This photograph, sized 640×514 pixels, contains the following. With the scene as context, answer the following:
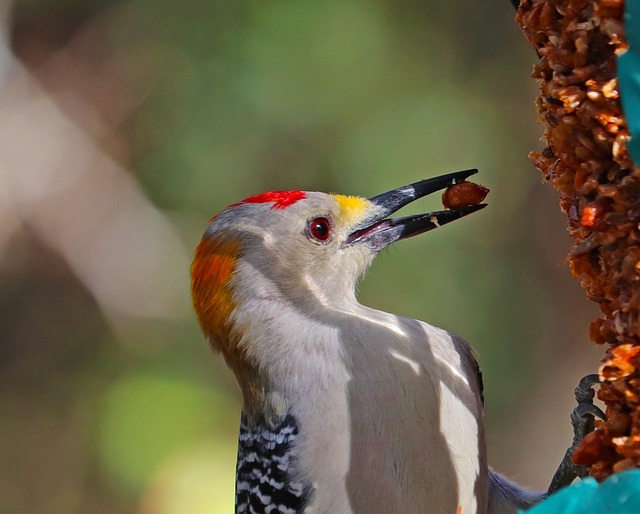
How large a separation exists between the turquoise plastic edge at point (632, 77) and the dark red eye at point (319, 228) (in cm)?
172

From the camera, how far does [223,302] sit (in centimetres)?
322

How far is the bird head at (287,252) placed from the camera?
3229mm

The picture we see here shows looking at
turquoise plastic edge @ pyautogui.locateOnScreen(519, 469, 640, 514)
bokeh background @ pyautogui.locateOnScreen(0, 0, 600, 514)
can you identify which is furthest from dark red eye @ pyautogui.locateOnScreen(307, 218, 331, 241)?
bokeh background @ pyautogui.locateOnScreen(0, 0, 600, 514)

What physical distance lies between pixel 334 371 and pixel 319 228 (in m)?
0.59

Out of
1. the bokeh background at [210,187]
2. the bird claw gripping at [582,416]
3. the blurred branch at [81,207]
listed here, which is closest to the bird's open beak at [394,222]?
the bird claw gripping at [582,416]

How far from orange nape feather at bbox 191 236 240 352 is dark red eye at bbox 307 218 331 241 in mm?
273

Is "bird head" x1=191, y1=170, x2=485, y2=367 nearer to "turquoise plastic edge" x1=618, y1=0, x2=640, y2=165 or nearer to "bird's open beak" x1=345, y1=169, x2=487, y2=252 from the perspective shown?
"bird's open beak" x1=345, y1=169, x2=487, y2=252

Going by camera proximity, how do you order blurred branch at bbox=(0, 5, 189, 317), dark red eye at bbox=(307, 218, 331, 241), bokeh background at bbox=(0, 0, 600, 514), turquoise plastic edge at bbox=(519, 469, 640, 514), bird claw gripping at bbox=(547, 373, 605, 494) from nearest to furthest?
turquoise plastic edge at bbox=(519, 469, 640, 514)
bird claw gripping at bbox=(547, 373, 605, 494)
dark red eye at bbox=(307, 218, 331, 241)
blurred branch at bbox=(0, 5, 189, 317)
bokeh background at bbox=(0, 0, 600, 514)

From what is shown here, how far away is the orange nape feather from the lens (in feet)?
10.6

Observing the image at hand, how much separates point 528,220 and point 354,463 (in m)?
5.38

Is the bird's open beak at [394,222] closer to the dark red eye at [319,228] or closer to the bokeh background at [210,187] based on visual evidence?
the dark red eye at [319,228]

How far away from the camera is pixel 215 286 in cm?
323

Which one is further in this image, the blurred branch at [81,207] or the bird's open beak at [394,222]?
the blurred branch at [81,207]

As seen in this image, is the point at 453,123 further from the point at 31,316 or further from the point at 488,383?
the point at 31,316
